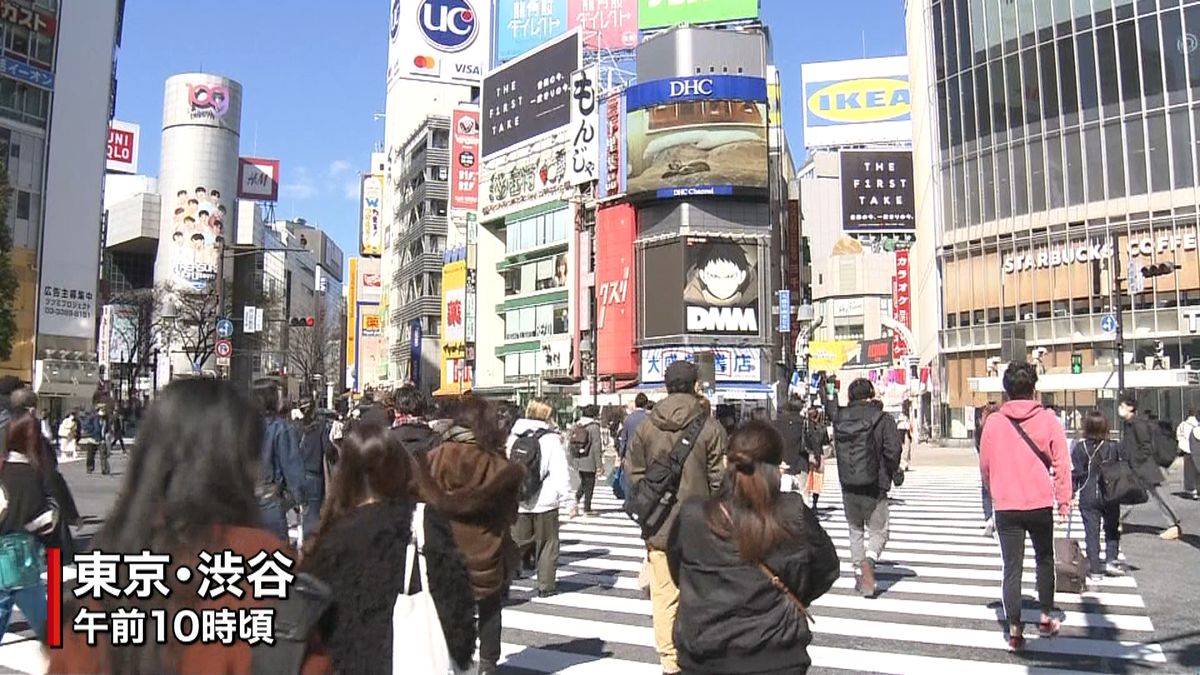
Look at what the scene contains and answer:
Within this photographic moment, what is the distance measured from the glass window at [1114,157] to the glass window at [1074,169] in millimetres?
1149

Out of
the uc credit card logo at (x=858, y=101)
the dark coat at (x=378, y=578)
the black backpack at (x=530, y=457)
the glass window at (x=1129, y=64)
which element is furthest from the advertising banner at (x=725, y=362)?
→ the uc credit card logo at (x=858, y=101)

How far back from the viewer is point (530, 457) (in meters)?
8.13

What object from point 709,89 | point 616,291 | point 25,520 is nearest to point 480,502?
point 25,520

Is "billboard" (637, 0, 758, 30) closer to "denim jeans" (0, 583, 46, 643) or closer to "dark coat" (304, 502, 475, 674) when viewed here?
"denim jeans" (0, 583, 46, 643)

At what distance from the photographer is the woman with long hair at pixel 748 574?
3.16 m

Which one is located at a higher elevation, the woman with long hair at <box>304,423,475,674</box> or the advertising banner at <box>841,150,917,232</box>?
the advertising banner at <box>841,150,917,232</box>

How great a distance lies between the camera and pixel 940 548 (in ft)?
39.6

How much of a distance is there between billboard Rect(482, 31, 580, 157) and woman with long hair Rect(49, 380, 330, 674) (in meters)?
56.6

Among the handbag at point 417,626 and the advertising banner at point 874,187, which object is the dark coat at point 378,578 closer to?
the handbag at point 417,626

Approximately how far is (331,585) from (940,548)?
10665 mm

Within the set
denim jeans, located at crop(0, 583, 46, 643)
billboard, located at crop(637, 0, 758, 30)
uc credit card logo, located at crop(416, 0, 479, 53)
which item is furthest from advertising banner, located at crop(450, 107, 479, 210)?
denim jeans, located at crop(0, 583, 46, 643)

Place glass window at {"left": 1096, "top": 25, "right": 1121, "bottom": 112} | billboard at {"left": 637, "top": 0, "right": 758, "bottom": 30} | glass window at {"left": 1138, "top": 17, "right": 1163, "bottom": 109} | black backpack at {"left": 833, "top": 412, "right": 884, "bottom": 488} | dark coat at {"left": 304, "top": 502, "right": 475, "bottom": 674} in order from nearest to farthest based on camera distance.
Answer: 1. dark coat at {"left": 304, "top": 502, "right": 475, "bottom": 674}
2. black backpack at {"left": 833, "top": 412, "right": 884, "bottom": 488}
3. glass window at {"left": 1138, "top": 17, "right": 1163, "bottom": 109}
4. glass window at {"left": 1096, "top": 25, "right": 1121, "bottom": 112}
5. billboard at {"left": 637, "top": 0, "right": 758, "bottom": 30}

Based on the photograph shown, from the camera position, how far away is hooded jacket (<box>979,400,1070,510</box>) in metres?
6.40

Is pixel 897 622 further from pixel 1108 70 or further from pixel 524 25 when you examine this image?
pixel 524 25
